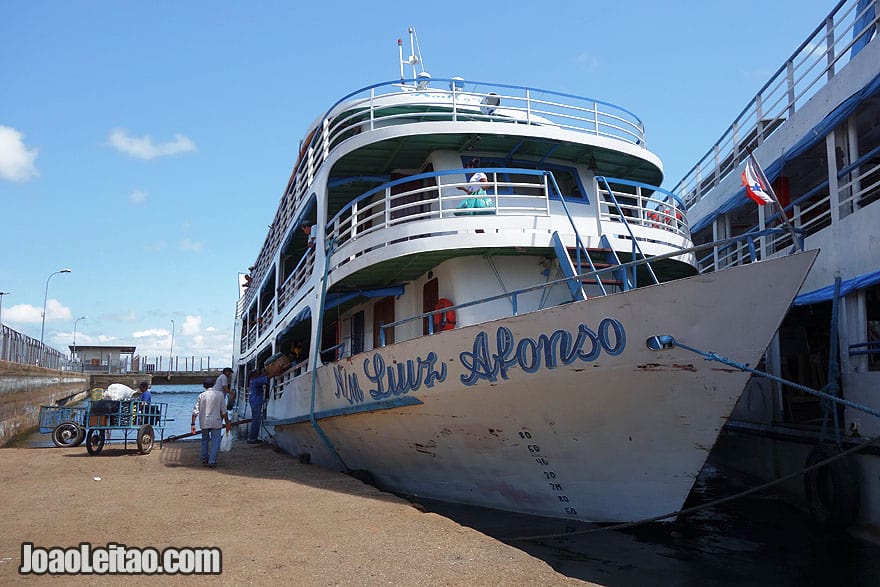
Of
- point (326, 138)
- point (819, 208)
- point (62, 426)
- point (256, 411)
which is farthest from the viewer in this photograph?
point (256, 411)

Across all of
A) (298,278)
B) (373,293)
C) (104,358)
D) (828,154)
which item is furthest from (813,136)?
(104,358)

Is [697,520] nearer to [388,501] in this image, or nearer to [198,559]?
[388,501]

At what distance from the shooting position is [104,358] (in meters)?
64.7

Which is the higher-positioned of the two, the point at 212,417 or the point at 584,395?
the point at 584,395

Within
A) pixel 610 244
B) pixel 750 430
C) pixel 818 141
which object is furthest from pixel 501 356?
pixel 818 141

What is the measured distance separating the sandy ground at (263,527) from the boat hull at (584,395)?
1.08 meters

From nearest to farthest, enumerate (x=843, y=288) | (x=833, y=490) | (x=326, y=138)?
(x=833, y=490) → (x=843, y=288) → (x=326, y=138)

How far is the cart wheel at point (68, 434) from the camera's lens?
48.5ft

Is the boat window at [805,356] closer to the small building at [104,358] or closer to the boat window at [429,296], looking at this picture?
the boat window at [429,296]

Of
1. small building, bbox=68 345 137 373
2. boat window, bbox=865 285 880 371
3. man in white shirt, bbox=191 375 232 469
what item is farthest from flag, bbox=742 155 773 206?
small building, bbox=68 345 137 373

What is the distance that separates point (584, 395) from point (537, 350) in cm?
64

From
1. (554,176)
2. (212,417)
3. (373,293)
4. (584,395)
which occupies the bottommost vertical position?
(212,417)

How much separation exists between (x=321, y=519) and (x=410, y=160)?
19.4 ft

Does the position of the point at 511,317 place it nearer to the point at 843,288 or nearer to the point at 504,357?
the point at 504,357
